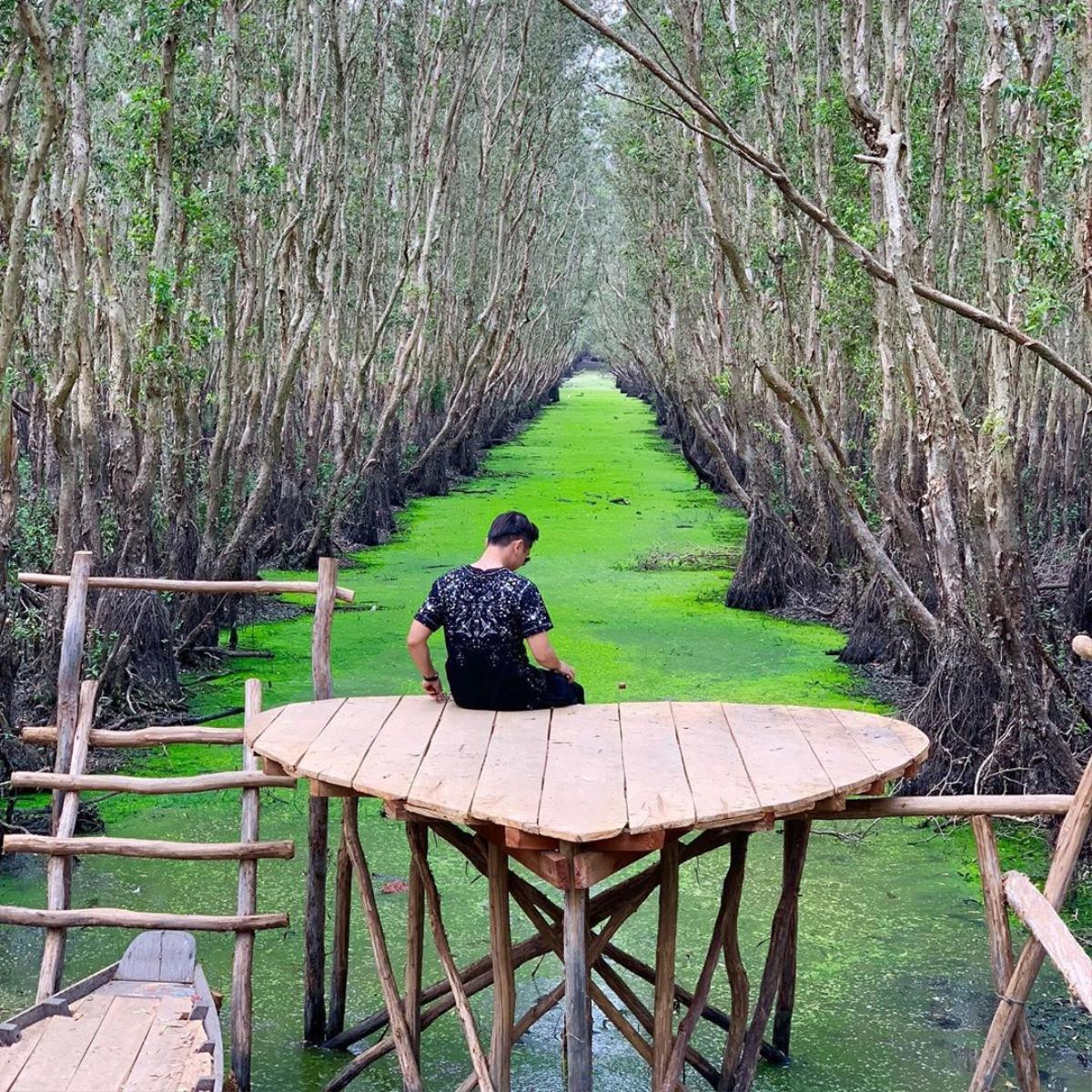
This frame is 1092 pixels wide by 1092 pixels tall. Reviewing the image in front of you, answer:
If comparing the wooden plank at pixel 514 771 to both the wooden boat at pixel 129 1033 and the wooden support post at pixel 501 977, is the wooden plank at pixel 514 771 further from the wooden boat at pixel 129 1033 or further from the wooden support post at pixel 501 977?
the wooden boat at pixel 129 1033

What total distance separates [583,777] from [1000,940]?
1051 millimetres

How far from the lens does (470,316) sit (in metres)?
22.3

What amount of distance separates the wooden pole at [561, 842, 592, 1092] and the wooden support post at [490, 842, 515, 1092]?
1.34ft


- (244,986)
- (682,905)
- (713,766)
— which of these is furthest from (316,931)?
(682,905)

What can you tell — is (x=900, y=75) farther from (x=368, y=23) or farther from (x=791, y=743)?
(x=368, y=23)

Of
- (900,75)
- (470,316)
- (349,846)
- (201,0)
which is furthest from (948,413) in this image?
(470,316)

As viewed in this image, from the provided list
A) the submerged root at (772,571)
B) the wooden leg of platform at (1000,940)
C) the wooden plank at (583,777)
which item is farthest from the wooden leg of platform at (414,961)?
the submerged root at (772,571)

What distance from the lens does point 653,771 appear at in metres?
3.42

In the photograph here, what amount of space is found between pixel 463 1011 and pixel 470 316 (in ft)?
63.0

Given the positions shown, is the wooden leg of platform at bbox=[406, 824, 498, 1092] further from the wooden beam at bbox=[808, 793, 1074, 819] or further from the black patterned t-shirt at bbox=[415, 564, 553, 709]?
the wooden beam at bbox=[808, 793, 1074, 819]

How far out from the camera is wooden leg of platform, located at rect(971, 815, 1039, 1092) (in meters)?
3.49

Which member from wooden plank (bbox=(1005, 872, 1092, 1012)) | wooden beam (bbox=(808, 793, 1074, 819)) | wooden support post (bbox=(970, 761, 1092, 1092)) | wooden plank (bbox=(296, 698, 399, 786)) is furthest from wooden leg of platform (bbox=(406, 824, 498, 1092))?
wooden plank (bbox=(1005, 872, 1092, 1012))

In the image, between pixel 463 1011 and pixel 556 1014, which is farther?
pixel 556 1014

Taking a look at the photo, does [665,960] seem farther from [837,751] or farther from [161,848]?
[161,848]
